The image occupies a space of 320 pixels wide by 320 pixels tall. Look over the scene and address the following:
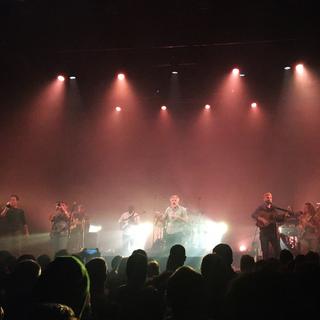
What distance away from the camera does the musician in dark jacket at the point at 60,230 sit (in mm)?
12047

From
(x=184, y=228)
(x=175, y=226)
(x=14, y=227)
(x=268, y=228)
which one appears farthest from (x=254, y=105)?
(x=14, y=227)

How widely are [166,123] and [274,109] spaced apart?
508cm

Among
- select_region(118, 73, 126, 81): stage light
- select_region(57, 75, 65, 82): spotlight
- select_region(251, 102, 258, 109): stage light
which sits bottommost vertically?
select_region(251, 102, 258, 109): stage light

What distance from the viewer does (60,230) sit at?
12125 mm

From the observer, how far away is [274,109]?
17.6 meters

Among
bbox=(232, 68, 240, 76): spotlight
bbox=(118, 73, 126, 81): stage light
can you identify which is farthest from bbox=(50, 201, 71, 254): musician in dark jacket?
bbox=(232, 68, 240, 76): spotlight

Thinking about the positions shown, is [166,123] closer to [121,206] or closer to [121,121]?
[121,121]

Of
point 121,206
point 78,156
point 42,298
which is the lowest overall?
point 42,298

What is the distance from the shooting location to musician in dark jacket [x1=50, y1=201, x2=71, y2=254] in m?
12.0

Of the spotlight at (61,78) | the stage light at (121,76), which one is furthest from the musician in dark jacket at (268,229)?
the spotlight at (61,78)

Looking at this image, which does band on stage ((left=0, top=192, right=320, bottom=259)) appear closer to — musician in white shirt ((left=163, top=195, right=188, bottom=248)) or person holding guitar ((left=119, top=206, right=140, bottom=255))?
musician in white shirt ((left=163, top=195, right=188, bottom=248))

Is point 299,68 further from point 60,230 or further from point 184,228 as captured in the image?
point 60,230

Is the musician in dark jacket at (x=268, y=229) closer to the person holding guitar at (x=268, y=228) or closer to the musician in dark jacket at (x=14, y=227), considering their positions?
the person holding guitar at (x=268, y=228)

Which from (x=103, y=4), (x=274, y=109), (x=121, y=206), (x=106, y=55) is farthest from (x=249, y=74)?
(x=121, y=206)
